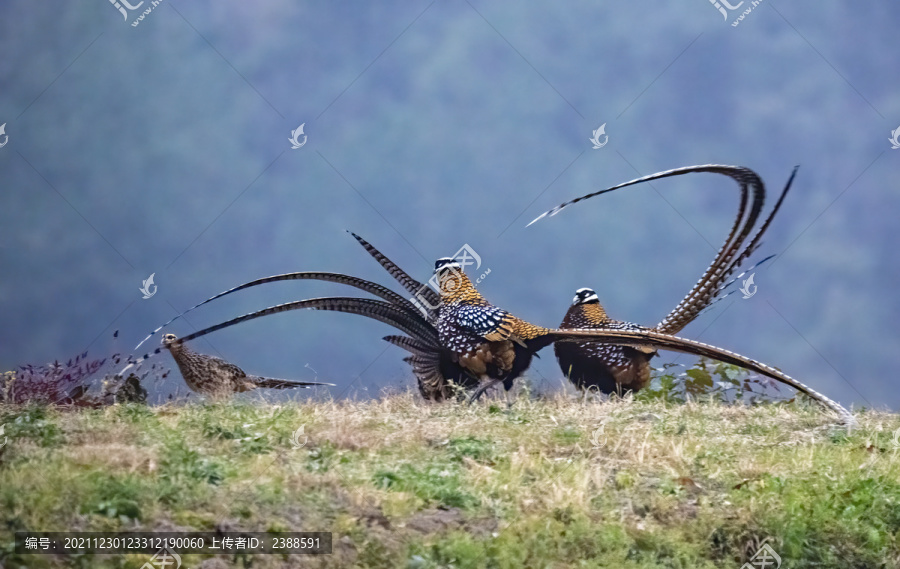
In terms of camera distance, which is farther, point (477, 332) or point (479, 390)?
point (477, 332)

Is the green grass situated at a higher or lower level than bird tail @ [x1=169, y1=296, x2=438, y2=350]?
lower

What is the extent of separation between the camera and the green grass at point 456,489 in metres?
4.91

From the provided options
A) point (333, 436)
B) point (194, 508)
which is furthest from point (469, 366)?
point (194, 508)

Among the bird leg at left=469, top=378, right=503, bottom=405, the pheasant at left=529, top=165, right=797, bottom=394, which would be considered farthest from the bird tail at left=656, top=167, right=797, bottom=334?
the bird leg at left=469, top=378, right=503, bottom=405

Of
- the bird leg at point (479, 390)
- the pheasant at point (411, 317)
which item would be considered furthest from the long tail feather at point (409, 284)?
the bird leg at point (479, 390)

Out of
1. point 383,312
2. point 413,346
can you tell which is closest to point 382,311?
point 383,312

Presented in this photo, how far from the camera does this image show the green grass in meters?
4.91

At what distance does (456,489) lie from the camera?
558cm

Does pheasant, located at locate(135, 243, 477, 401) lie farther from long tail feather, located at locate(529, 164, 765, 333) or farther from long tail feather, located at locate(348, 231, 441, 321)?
long tail feather, located at locate(529, 164, 765, 333)

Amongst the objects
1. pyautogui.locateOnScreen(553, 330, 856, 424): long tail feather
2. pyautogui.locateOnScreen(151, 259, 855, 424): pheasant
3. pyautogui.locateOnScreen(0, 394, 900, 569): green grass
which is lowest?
pyautogui.locateOnScreen(0, 394, 900, 569): green grass

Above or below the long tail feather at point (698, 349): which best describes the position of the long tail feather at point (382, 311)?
above

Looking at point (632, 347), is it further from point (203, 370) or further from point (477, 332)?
point (203, 370)

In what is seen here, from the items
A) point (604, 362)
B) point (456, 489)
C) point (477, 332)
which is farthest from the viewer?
point (604, 362)

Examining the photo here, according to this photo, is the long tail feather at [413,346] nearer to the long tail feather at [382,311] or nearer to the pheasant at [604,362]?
the long tail feather at [382,311]
